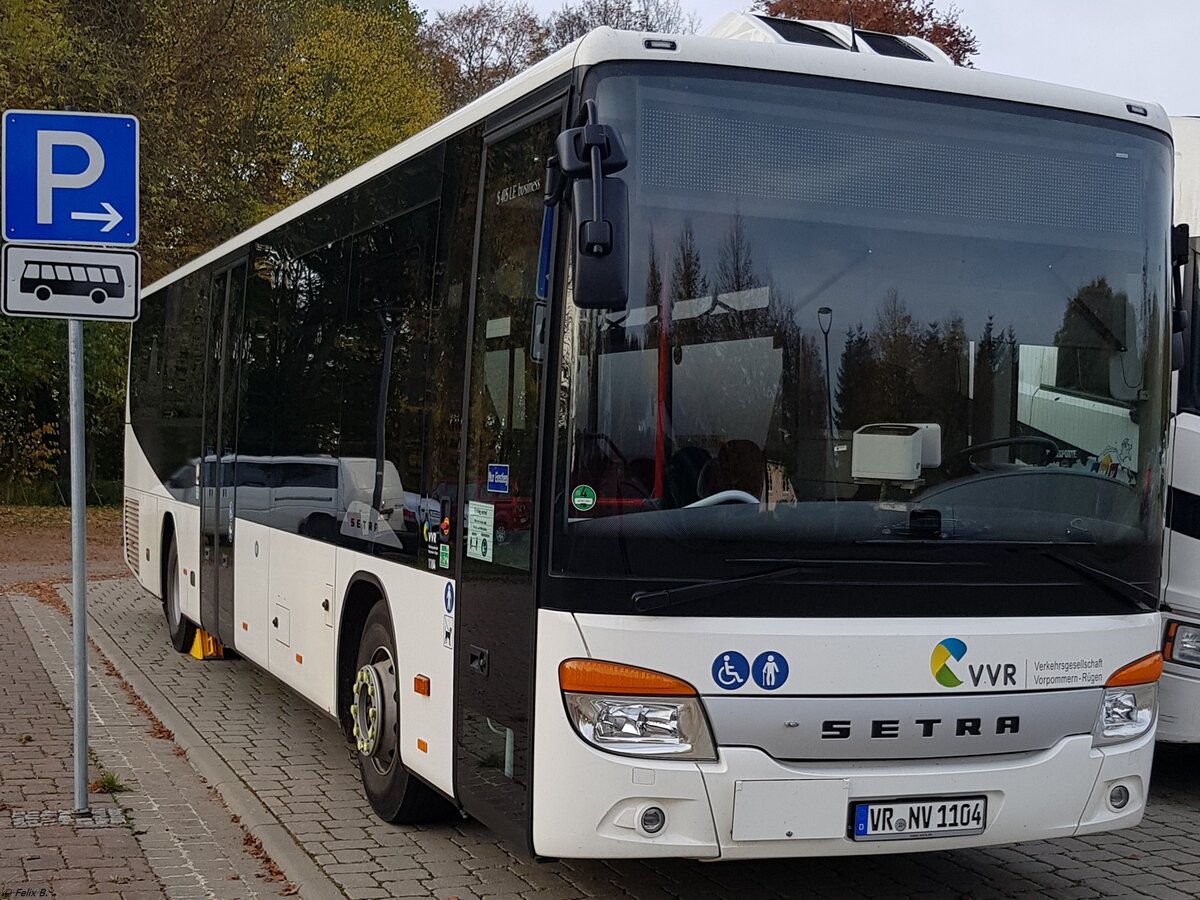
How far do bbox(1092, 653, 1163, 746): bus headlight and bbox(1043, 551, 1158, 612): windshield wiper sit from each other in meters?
0.21

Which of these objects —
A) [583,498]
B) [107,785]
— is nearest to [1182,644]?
[583,498]

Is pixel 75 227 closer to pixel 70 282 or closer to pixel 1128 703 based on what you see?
pixel 70 282

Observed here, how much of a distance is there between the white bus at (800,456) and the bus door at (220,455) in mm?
4774

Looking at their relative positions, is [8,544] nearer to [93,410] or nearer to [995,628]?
[93,410]

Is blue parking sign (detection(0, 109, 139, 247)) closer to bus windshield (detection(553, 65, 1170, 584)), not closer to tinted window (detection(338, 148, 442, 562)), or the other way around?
tinted window (detection(338, 148, 442, 562))

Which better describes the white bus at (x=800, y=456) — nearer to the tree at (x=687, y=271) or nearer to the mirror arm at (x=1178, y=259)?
the tree at (x=687, y=271)

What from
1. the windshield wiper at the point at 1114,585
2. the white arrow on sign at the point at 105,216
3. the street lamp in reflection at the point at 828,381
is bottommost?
the windshield wiper at the point at 1114,585

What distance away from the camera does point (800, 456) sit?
202 inches

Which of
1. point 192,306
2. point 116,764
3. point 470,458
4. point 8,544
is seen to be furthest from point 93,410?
point 470,458

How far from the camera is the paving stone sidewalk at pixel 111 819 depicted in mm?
6008

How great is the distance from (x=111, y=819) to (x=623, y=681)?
3298mm

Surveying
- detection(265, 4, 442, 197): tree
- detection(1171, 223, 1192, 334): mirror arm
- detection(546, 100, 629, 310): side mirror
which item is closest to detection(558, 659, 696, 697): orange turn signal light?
detection(546, 100, 629, 310): side mirror

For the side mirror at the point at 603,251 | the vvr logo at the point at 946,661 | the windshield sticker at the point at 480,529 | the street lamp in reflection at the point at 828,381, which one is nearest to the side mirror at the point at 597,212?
the side mirror at the point at 603,251

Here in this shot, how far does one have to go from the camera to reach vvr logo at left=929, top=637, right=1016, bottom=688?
5211 millimetres
